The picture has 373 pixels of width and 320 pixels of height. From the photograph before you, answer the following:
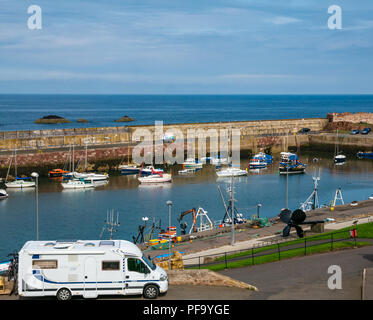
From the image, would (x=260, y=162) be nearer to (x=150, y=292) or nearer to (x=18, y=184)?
(x=18, y=184)

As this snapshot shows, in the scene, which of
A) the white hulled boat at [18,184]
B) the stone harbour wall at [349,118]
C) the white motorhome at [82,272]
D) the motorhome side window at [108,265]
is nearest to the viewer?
the white motorhome at [82,272]

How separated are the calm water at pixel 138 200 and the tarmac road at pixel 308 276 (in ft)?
69.6

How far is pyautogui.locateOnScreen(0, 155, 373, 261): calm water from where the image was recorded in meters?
46.7

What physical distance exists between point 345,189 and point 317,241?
134 feet

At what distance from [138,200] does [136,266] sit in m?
42.9

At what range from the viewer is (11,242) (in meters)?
41.9

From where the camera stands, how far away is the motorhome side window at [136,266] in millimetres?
17594

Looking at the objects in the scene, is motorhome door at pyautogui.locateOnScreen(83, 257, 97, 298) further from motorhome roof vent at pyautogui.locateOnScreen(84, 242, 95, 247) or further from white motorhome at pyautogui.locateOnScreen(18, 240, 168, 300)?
motorhome roof vent at pyautogui.locateOnScreen(84, 242, 95, 247)

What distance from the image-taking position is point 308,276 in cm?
2119

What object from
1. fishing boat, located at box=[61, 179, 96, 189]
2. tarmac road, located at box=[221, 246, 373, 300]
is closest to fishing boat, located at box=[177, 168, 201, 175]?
fishing boat, located at box=[61, 179, 96, 189]

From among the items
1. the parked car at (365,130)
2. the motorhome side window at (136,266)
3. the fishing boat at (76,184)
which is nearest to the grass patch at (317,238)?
the motorhome side window at (136,266)

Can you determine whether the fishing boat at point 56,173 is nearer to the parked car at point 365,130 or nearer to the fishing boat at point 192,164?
the fishing boat at point 192,164
